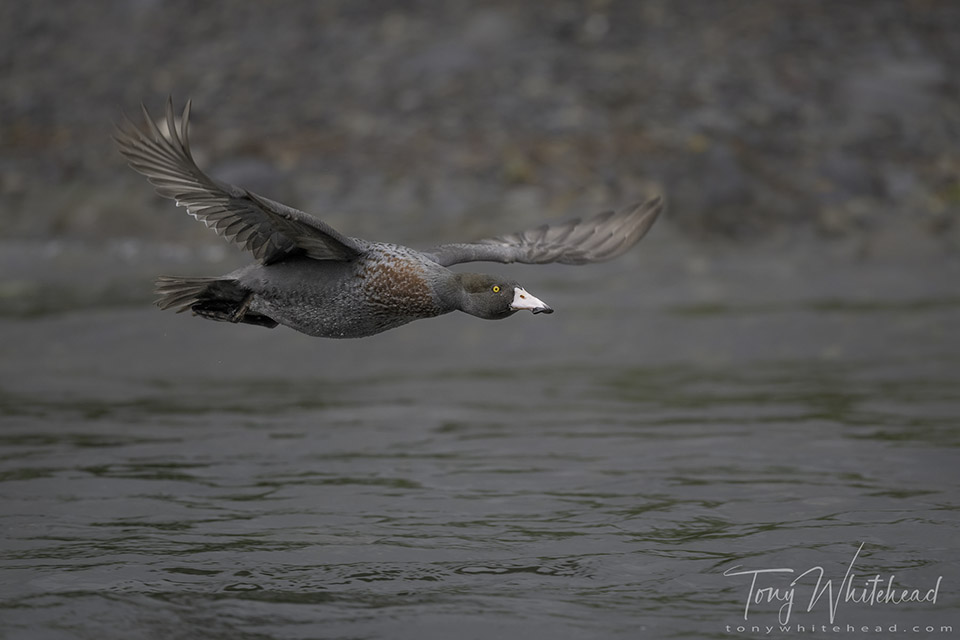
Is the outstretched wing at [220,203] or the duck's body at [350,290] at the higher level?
the outstretched wing at [220,203]

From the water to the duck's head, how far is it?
1.53m

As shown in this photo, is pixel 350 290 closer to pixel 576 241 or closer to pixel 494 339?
pixel 576 241

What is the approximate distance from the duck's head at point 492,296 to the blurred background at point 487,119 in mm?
8155

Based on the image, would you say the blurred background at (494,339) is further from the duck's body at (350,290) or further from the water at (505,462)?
the duck's body at (350,290)

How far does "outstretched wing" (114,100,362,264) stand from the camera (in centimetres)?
750

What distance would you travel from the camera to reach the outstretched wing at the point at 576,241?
9.48m

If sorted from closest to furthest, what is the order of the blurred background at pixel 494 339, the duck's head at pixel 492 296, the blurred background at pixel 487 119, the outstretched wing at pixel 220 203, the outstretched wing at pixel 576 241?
the outstretched wing at pixel 220 203
the duck's head at pixel 492 296
the blurred background at pixel 494 339
the outstretched wing at pixel 576 241
the blurred background at pixel 487 119

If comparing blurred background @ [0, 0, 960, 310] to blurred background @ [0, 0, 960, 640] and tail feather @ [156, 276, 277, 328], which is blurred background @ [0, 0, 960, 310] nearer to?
blurred background @ [0, 0, 960, 640]

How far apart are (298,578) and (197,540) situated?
3.55 ft

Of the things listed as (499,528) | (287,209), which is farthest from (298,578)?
(287,209)

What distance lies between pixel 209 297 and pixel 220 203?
0.99 m

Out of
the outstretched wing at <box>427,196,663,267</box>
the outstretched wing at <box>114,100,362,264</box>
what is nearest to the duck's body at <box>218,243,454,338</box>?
the outstretched wing at <box>114,100,362,264</box>
